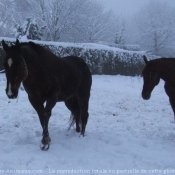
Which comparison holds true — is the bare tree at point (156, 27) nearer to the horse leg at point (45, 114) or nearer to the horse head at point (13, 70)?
the horse leg at point (45, 114)

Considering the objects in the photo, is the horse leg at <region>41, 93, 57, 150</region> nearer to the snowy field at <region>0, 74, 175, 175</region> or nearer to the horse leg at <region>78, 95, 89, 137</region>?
the snowy field at <region>0, 74, 175, 175</region>

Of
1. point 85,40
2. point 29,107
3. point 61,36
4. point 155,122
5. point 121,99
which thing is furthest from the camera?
point 85,40

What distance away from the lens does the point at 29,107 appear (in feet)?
23.5

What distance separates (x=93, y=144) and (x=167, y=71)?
6.42 feet

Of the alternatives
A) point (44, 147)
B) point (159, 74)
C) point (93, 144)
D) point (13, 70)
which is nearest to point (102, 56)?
point (159, 74)

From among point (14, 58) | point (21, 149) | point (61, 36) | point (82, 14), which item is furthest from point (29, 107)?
point (82, 14)

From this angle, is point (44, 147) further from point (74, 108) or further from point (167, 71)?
point (167, 71)

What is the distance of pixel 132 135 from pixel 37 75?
244 cm

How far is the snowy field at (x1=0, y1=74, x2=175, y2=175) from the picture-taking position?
10.8ft

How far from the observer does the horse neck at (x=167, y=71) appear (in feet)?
14.8

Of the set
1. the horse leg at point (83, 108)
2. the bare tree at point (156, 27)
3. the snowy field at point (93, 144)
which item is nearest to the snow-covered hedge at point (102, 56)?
the snowy field at point (93, 144)

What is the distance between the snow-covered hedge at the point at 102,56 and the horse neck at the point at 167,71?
36.8 ft

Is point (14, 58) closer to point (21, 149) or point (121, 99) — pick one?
point (21, 149)

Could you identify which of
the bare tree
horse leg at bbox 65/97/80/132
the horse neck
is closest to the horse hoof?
horse leg at bbox 65/97/80/132
